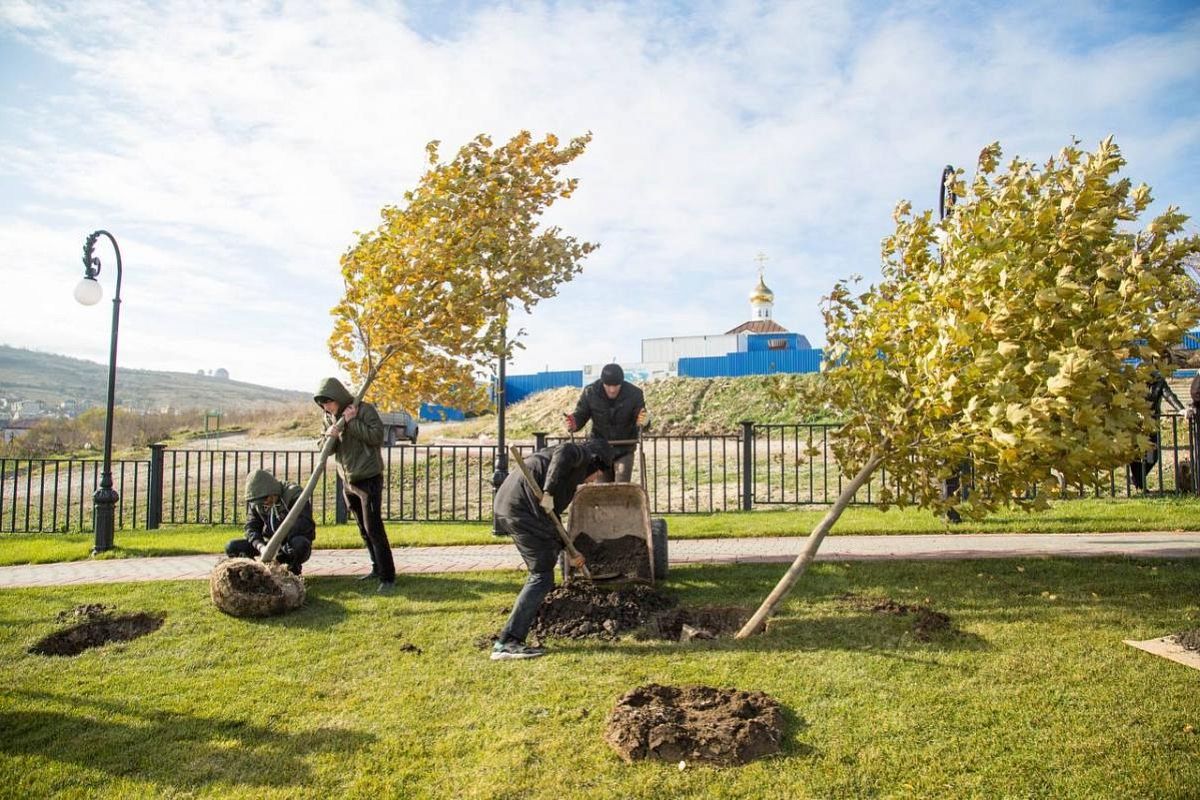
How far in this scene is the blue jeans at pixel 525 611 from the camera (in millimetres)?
4879

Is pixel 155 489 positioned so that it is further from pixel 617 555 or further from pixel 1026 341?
pixel 1026 341

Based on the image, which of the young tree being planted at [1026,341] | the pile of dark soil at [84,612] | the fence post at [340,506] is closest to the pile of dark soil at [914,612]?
the young tree being planted at [1026,341]

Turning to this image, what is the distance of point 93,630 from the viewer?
5.68 meters

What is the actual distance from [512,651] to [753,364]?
37.9 m

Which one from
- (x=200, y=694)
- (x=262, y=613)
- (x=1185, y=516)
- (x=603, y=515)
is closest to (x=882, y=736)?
(x=603, y=515)

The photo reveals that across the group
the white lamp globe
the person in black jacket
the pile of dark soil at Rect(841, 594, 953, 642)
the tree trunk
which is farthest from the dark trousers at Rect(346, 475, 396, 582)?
the white lamp globe

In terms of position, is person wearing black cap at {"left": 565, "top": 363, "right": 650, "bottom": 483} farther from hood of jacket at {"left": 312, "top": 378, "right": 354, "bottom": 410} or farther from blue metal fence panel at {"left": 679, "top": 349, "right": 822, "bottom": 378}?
blue metal fence panel at {"left": 679, "top": 349, "right": 822, "bottom": 378}

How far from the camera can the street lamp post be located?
9.03 meters

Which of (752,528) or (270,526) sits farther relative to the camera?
(752,528)

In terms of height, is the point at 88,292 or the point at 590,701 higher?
the point at 88,292

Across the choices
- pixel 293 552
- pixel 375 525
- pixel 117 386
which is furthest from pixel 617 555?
pixel 117 386

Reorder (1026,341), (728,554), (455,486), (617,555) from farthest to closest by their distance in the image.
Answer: (455,486)
(728,554)
(617,555)
(1026,341)

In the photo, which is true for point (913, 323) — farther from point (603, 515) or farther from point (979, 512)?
point (603, 515)

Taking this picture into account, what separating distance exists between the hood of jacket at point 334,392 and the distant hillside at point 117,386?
354 feet
